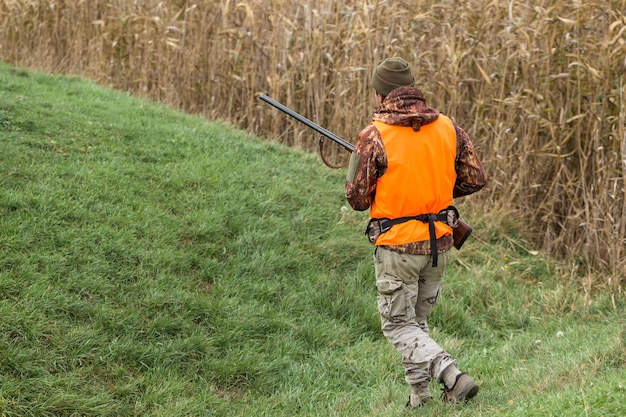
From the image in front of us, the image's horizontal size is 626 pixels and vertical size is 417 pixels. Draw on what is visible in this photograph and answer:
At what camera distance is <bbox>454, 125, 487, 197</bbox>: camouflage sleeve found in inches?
170

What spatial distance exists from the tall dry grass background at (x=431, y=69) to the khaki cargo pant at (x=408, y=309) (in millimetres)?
3130

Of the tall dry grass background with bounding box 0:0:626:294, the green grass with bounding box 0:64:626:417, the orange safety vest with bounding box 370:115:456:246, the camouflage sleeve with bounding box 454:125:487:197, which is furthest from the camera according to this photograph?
the tall dry grass background with bounding box 0:0:626:294

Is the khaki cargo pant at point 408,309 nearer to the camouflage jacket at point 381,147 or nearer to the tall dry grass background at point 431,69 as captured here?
the camouflage jacket at point 381,147

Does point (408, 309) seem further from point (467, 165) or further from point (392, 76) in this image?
point (392, 76)

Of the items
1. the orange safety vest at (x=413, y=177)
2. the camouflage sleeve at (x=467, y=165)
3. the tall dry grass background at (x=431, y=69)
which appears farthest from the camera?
the tall dry grass background at (x=431, y=69)

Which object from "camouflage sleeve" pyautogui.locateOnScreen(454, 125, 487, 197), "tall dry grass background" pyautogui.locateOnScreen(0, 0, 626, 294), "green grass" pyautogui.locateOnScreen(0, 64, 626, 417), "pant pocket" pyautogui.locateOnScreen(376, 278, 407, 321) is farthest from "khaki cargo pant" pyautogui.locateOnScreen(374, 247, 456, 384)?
"tall dry grass background" pyautogui.locateOnScreen(0, 0, 626, 294)

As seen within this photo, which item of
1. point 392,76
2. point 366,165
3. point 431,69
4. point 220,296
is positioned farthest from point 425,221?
point 431,69

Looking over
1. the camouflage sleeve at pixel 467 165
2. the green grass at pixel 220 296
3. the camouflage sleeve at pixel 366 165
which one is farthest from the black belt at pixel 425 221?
the green grass at pixel 220 296

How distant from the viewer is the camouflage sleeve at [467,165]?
432 centimetres

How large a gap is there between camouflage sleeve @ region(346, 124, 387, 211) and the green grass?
1.21 m

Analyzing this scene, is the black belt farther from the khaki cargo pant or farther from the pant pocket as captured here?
the pant pocket

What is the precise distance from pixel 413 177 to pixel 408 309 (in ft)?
2.38

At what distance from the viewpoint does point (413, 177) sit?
4.11 metres

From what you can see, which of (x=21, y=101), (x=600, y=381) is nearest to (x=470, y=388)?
(x=600, y=381)
